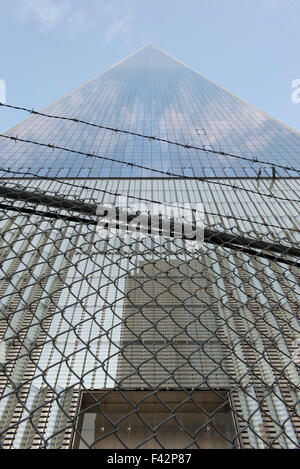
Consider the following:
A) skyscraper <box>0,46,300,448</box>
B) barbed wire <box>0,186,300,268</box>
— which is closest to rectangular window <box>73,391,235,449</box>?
skyscraper <box>0,46,300,448</box>

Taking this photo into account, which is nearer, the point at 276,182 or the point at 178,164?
the point at 276,182

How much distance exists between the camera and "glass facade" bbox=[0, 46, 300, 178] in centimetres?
1412

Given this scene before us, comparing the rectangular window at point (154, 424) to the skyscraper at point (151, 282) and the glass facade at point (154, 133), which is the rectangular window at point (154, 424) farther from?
the glass facade at point (154, 133)

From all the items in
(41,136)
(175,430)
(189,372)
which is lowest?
(175,430)

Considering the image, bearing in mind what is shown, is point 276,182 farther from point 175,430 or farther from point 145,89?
point 145,89

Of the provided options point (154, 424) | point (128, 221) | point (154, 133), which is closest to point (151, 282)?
point (154, 424)

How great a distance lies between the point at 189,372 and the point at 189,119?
1896cm

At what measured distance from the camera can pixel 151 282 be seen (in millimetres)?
7375

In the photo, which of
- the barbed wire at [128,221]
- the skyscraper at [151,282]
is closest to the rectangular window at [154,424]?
the skyscraper at [151,282]

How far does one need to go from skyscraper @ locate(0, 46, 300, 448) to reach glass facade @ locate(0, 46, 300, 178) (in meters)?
0.13

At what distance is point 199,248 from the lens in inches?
90.0

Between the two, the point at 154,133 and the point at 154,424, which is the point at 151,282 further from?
the point at 154,133

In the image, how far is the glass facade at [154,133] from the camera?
46.3ft

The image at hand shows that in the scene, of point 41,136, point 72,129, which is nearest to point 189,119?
point 72,129
